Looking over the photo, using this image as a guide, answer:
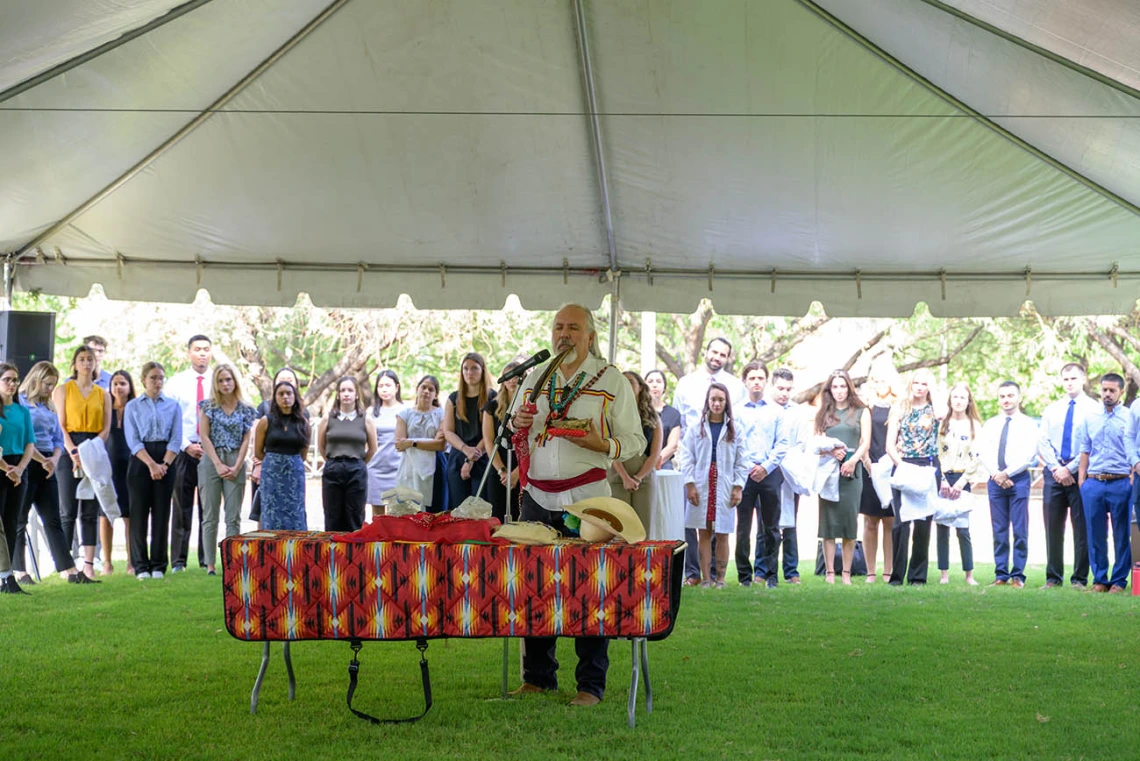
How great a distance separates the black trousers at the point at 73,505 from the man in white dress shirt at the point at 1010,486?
7.21 metres

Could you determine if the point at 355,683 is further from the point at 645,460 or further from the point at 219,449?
the point at 219,449

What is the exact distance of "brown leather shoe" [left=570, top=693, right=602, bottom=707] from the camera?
4.98 meters

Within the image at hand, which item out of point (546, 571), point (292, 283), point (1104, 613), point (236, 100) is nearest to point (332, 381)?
point (292, 283)

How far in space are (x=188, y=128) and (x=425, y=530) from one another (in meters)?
4.43

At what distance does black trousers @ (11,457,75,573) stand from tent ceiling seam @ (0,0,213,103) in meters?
3.34

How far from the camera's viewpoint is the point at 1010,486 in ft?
34.7

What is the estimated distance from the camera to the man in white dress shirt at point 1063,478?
1023 cm

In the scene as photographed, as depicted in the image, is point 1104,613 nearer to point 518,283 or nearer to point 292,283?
point 518,283

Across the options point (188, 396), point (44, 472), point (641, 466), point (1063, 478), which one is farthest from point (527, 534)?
point (1063, 478)

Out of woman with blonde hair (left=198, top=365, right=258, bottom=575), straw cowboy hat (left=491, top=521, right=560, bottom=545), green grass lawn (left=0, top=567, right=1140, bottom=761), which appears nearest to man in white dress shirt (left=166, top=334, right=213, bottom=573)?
woman with blonde hair (left=198, top=365, right=258, bottom=575)

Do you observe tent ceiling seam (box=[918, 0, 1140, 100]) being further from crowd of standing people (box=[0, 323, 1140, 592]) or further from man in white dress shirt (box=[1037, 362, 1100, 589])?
man in white dress shirt (box=[1037, 362, 1100, 589])

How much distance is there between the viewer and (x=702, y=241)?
342 inches

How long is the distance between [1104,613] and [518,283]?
4516 mm

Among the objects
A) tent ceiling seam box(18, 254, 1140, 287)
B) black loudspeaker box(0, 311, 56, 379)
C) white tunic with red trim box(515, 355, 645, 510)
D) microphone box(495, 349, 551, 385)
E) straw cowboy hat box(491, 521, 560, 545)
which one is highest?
tent ceiling seam box(18, 254, 1140, 287)
